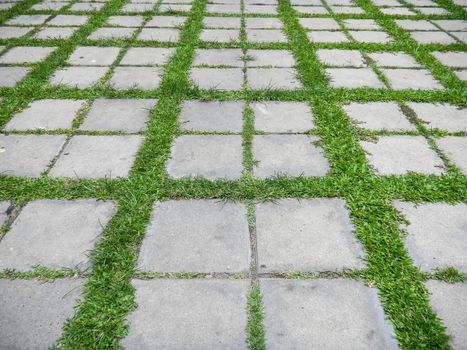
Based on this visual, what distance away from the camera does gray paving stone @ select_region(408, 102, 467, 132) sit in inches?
123

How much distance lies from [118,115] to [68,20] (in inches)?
112

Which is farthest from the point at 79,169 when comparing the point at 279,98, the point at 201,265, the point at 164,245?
the point at 279,98

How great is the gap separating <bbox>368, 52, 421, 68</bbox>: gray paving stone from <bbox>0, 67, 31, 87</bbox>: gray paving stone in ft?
11.9

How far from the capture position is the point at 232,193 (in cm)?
242

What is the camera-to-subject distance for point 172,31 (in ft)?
16.2

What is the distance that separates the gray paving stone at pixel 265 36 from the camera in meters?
4.70

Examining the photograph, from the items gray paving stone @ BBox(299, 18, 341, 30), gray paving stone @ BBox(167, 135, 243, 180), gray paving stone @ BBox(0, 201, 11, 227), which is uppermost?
gray paving stone @ BBox(299, 18, 341, 30)

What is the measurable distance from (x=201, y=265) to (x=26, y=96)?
8.28ft

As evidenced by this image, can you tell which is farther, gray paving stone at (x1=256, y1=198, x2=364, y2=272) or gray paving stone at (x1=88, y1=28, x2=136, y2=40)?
gray paving stone at (x1=88, y1=28, x2=136, y2=40)

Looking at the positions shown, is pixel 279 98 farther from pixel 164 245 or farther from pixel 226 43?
pixel 164 245

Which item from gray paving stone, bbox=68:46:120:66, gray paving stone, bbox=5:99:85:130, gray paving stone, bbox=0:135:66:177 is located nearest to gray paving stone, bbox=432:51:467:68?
gray paving stone, bbox=68:46:120:66

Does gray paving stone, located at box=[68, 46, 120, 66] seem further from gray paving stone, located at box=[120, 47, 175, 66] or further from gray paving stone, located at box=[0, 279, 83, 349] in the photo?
gray paving stone, located at box=[0, 279, 83, 349]

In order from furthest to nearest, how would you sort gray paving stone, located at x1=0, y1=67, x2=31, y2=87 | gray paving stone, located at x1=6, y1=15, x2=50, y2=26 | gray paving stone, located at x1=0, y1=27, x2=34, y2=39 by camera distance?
gray paving stone, located at x1=6, y1=15, x2=50, y2=26
gray paving stone, located at x1=0, y1=27, x2=34, y2=39
gray paving stone, located at x1=0, y1=67, x2=31, y2=87

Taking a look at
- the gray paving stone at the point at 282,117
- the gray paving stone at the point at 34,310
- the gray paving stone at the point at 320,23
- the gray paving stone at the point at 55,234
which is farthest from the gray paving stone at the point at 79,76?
the gray paving stone at the point at 320,23
